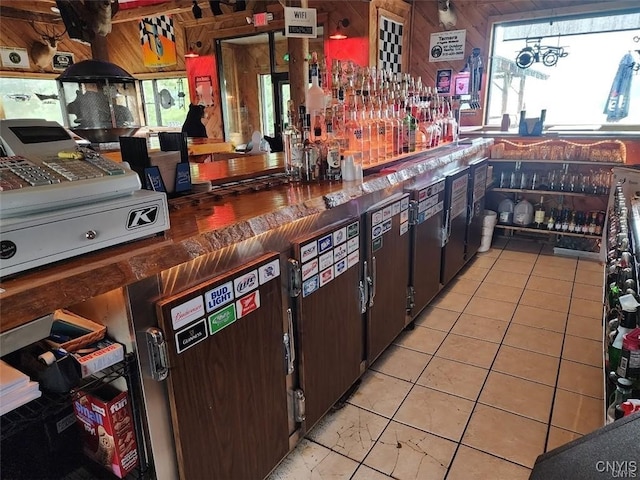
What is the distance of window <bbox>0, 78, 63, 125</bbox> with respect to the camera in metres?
8.62

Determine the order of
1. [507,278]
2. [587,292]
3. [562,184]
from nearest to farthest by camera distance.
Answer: [587,292], [507,278], [562,184]

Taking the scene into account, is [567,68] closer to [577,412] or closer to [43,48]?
[577,412]

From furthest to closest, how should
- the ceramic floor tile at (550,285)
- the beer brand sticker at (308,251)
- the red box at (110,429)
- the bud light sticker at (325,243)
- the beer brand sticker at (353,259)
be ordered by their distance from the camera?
the ceramic floor tile at (550,285) → the beer brand sticker at (353,259) → the bud light sticker at (325,243) → the beer brand sticker at (308,251) → the red box at (110,429)

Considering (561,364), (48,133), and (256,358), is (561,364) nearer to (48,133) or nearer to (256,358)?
(256,358)

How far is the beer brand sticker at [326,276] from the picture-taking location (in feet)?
6.03

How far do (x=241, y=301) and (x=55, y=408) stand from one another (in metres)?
0.58

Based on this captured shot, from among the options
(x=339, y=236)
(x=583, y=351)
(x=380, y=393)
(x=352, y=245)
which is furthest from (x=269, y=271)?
(x=583, y=351)

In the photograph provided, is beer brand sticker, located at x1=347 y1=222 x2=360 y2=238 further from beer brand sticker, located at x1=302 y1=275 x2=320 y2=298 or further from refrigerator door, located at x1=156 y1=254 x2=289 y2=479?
refrigerator door, located at x1=156 y1=254 x2=289 y2=479

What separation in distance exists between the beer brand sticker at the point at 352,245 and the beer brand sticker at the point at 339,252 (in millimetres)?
29

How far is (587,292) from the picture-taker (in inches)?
142

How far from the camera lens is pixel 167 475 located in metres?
1.33

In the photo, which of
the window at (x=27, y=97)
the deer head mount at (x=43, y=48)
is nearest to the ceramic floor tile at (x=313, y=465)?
the window at (x=27, y=97)

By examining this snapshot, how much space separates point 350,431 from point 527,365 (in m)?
1.22

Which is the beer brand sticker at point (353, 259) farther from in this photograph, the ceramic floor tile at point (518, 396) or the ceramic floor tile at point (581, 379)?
the ceramic floor tile at point (581, 379)
